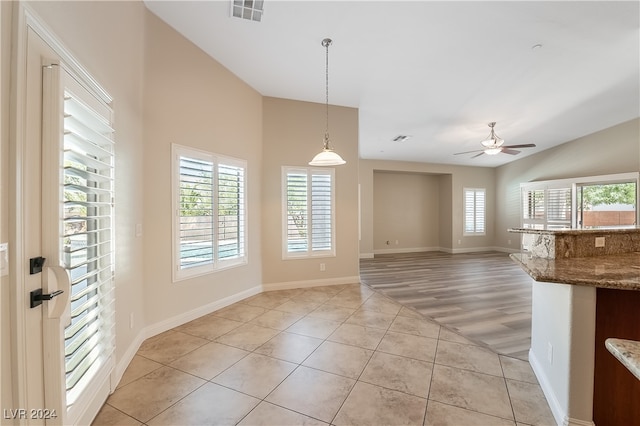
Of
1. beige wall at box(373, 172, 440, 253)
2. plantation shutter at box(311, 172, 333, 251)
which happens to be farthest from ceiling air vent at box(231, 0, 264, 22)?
beige wall at box(373, 172, 440, 253)

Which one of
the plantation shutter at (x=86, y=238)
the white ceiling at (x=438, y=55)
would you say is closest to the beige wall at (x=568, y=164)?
the white ceiling at (x=438, y=55)

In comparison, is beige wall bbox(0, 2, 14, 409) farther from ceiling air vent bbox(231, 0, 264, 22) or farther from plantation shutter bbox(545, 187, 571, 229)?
plantation shutter bbox(545, 187, 571, 229)

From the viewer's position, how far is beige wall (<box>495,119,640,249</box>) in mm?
6125

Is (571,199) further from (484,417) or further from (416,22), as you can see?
(484,417)

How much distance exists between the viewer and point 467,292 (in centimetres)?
470

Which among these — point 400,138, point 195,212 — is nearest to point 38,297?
point 195,212

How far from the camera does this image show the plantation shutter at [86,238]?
4.97ft

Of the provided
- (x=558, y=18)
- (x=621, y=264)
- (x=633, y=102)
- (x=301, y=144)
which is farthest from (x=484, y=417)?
(x=633, y=102)

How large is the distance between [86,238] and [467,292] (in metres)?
5.15

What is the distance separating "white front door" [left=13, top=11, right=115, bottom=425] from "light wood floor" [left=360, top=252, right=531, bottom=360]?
3358 mm

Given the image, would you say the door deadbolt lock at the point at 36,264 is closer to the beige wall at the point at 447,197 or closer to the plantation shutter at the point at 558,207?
the beige wall at the point at 447,197

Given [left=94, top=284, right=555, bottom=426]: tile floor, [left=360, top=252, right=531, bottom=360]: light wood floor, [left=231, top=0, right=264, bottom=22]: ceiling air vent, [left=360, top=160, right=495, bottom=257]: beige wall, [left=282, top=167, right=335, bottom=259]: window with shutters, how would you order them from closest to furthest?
[left=94, top=284, right=555, bottom=426]: tile floor
[left=231, top=0, right=264, bottom=22]: ceiling air vent
[left=360, top=252, right=531, bottom=360]: light wood floor
[left=282, top=167, right=335, bottom=259]: window with shutters
[left=360, top=160, right=495, bottom=257]: beige wall

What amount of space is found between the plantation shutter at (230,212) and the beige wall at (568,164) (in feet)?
27.4

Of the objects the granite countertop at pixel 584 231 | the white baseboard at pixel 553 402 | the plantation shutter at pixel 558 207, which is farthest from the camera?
the plantation shutter at pixel 558 207
